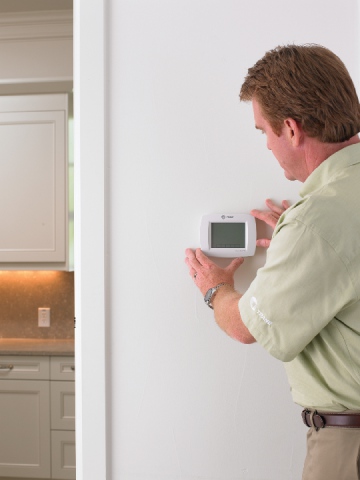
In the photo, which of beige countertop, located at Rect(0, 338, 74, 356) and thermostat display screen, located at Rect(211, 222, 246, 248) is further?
beige countertop, located at Rect(0, 338, 74, 356)

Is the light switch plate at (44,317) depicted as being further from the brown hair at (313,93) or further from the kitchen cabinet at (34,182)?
the brown hair at (313,93)

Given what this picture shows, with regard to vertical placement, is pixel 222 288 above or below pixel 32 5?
below

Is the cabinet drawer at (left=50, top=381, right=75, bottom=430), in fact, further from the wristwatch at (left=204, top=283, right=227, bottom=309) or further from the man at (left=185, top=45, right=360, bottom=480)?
the man at (left=185, top=45, right=360, bottom=480)

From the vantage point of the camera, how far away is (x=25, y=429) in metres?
3.81

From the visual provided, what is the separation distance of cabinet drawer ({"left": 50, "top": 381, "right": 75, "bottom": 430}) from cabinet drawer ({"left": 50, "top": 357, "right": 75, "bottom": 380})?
0.04m

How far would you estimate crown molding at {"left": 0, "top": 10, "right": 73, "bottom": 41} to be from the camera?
12.8 ft

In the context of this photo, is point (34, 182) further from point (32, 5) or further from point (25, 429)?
point (25, 429)

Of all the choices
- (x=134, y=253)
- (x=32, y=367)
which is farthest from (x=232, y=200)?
(x=32, y=367)

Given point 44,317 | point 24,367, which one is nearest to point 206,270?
point 24,367

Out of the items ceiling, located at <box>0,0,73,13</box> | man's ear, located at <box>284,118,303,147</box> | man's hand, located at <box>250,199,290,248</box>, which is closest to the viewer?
man's ear, located at <box>284,118,303,147</box>

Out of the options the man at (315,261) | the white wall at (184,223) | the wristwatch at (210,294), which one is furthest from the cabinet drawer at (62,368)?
the man at (315,261)

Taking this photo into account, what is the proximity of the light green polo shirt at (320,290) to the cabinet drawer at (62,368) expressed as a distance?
2.70 metres

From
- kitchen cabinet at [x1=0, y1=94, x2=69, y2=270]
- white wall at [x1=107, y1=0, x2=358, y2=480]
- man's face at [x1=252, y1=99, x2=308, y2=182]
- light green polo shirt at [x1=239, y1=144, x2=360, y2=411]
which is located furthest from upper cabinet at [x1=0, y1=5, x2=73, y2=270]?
light green polo shirt at [x1=239, y1=144, x2=360, y2=411]

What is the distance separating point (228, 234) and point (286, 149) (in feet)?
1.14
